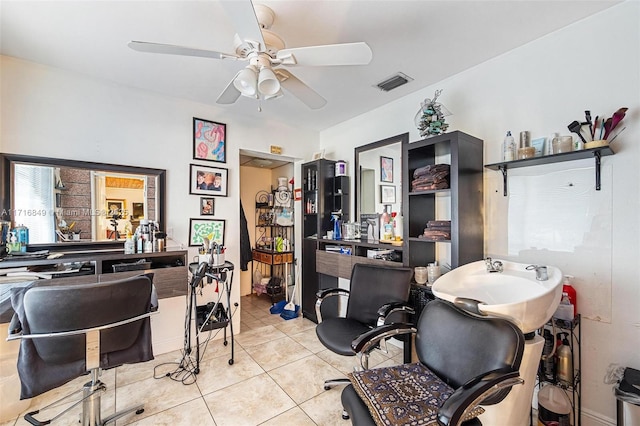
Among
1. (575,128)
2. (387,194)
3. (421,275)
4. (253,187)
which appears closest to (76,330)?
(421,275)

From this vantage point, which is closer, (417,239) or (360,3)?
(360,3)

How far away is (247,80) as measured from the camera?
1537 millimetres

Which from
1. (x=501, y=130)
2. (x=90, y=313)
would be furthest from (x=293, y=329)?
(x=501, y=130)

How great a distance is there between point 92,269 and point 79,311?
1.06 m

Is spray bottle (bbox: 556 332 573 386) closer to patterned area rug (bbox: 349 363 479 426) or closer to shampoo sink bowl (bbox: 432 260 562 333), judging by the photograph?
shampoo sink bowl (bbox: 432 260 562 333)

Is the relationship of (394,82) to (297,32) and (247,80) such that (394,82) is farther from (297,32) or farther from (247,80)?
(247,80)

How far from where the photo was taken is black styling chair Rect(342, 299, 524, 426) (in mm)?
1097

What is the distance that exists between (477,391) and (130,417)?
218 cm

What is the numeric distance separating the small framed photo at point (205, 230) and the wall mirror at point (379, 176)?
1647 millimetres

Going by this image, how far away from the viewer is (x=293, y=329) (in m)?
3.31

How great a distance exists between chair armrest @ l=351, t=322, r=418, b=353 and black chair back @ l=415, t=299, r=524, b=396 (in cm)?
11

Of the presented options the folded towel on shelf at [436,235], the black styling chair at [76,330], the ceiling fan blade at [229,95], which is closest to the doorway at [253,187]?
the ceiling fan blade at [229,95]

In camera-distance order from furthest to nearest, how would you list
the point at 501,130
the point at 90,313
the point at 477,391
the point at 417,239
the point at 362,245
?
1. the point at 362,245
2. the point at 417,239
3. the point at 501,130
4. the point at 90,313
5. the point at 477,391

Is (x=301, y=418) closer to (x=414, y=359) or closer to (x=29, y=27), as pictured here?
(x=414, y=359)
